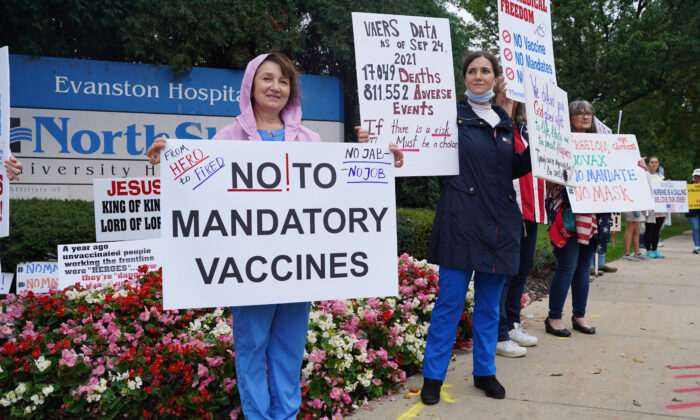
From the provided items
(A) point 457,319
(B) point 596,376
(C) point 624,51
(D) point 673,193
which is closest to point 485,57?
(A) point 457,319

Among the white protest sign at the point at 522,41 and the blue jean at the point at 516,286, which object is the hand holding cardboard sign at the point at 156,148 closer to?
the white protest sign at the point at 522,41

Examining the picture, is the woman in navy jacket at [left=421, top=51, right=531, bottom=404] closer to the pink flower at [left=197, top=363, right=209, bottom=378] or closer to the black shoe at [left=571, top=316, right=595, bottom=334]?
the pink flower at [left=197, top=363, right=209, bottom=378]

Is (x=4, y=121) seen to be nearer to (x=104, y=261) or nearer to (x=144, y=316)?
(x=144, y=316)

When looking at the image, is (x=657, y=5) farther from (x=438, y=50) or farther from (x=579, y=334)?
(x=438, y=50)

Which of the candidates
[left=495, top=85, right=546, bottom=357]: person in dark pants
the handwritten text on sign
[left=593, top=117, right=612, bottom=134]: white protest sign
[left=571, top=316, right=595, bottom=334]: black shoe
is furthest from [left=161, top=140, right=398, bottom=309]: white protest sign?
the handwritten text on sign

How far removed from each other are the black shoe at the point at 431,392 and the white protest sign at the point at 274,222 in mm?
1000

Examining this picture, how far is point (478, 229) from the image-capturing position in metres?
3.57

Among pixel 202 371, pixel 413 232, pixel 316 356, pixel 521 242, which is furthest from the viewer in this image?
pixel 413 232

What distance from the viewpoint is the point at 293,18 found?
880 cm

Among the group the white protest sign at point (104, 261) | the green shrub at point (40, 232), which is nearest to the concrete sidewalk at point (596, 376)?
the white protest sign at point (104, 261)

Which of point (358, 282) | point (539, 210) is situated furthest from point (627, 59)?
point (358, 282)

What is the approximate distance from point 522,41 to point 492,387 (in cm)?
253

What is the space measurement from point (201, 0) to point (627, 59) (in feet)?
42.2

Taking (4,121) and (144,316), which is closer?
(4,121)
